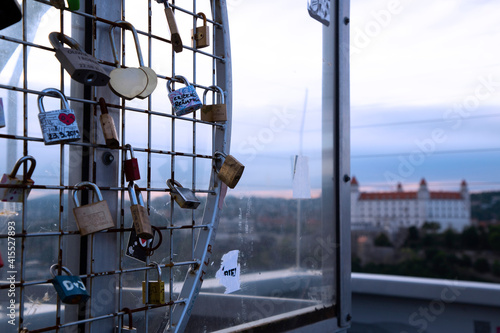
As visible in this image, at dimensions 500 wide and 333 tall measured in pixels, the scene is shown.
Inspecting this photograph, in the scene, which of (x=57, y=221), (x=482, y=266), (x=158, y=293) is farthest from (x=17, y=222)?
(x=482, y=266)

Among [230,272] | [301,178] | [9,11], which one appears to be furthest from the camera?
[301,178]

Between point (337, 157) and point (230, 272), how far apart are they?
55cm

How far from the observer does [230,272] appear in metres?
1.09

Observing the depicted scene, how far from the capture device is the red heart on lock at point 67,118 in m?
0.62

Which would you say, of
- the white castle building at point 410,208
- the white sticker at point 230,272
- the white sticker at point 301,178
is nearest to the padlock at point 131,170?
the white sticker at point 230,272

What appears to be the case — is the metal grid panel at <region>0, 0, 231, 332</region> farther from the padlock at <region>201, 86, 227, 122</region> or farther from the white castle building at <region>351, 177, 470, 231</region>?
the white castle building at <region>351, 177, 470, 231</region>

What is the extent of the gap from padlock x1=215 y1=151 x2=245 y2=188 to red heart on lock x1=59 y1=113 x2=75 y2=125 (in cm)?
32

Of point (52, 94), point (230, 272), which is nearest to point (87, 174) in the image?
point (52, 94)

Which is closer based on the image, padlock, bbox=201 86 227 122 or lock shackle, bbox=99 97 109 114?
lock shackle, bbox=99 97 109 114

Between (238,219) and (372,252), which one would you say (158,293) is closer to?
(238,219)

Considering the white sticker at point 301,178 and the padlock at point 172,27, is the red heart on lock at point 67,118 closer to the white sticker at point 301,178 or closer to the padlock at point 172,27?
the padlock at point 172,27

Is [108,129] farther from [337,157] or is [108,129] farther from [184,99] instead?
[337,157]

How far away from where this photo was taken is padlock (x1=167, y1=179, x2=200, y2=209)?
795 millimetres

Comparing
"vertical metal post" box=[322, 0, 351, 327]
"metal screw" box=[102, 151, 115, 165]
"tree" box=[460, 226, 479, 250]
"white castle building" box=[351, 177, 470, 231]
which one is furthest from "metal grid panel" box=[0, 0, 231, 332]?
"tree" box=[460, 226, 479, 250]
